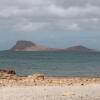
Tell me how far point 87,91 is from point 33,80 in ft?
26.5

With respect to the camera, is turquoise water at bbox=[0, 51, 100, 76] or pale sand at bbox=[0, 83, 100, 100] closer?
pale sand at bbox=[0, 83, 100, 100]

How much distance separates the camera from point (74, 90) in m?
20.6

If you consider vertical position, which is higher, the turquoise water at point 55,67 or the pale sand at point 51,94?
the turquoise water at point 55,67

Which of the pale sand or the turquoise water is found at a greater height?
the turquoise water

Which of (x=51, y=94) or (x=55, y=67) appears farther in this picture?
(x=55, y=67)

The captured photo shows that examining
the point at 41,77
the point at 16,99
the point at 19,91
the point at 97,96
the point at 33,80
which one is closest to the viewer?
the point at 16,99

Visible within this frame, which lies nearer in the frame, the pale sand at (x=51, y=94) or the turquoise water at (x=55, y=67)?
the pale sand at (x=51, y=94)

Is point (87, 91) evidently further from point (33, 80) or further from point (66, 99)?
point (33, 80)

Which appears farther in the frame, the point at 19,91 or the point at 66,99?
the point at 19,91

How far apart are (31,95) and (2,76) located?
1257cm

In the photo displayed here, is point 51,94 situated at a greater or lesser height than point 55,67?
lesser

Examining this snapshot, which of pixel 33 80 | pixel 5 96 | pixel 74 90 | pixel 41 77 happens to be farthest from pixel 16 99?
pixel 41 77

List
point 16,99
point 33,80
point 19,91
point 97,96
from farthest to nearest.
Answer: point 33,80
point 19,91
point 97,96
point 16,99

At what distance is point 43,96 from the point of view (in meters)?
18.2
